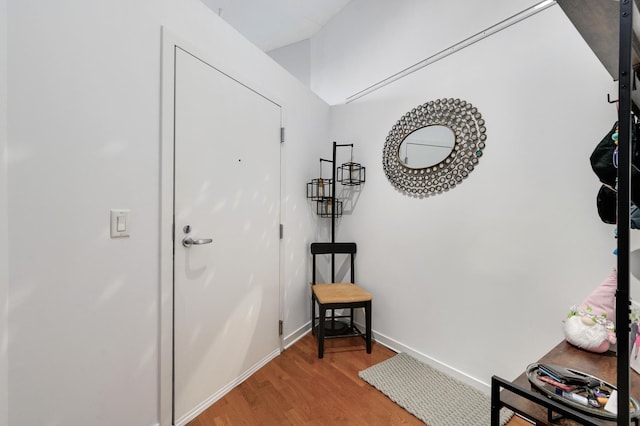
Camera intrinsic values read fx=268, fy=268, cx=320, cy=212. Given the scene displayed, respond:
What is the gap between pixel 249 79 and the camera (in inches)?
68.2

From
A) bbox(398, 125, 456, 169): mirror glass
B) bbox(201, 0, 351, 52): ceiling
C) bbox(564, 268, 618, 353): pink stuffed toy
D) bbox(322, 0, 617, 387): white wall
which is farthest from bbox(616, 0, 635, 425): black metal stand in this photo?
bbox(201, 0, 351, 52): ceiling

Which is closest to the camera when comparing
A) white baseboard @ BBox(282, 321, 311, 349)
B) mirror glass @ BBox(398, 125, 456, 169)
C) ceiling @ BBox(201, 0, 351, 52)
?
mirror glass @ BBox(398, 125, 456, 169)

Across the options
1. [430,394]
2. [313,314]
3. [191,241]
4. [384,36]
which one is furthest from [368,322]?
[384,36]

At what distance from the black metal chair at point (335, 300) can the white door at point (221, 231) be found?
359 millimetres

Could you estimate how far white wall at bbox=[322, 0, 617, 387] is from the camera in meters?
1.28

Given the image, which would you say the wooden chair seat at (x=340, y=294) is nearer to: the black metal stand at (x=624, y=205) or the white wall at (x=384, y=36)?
the black metal stand at (x=624, y=205)

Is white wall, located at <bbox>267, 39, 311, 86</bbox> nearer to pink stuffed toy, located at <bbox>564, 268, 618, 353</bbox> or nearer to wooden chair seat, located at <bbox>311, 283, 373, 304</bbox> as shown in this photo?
wooden chair seat, located at <bbox>311, 283, 373, 304</bbox>

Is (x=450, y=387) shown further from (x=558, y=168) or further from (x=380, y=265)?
(x=558, y=168)

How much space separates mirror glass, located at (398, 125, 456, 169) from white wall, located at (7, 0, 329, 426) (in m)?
1.49

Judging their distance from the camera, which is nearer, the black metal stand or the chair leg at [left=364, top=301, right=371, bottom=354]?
the black metal stand

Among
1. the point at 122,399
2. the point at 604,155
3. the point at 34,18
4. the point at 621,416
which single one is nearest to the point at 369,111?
the point at 604,155

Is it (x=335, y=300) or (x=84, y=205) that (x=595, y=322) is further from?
(x=84, y=205)

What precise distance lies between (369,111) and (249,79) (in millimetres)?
1044

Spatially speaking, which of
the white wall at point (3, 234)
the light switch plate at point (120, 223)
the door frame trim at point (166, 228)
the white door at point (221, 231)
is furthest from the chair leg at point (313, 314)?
the white wall at point (3, 234)
